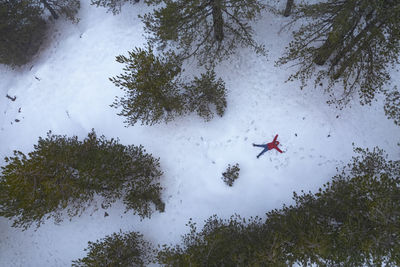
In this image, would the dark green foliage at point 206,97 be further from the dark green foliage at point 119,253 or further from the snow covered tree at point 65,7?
the snow covered tree at point 65,7

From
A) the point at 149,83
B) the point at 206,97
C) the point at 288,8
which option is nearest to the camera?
the point at 149,83

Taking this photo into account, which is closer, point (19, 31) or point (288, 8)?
point (288, 8)

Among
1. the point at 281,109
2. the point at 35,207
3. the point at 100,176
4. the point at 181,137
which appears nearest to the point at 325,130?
the point at 281,109

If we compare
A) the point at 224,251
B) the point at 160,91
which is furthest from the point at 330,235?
the point at 160,91

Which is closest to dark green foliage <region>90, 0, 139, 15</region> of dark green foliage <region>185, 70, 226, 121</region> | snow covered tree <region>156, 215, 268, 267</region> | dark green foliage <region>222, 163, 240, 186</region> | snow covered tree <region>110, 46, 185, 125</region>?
snow covered tree <region>110, 46, 185, 125</region>

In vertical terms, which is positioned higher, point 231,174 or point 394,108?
point 394,108

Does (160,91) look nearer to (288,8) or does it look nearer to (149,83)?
(149,83)
